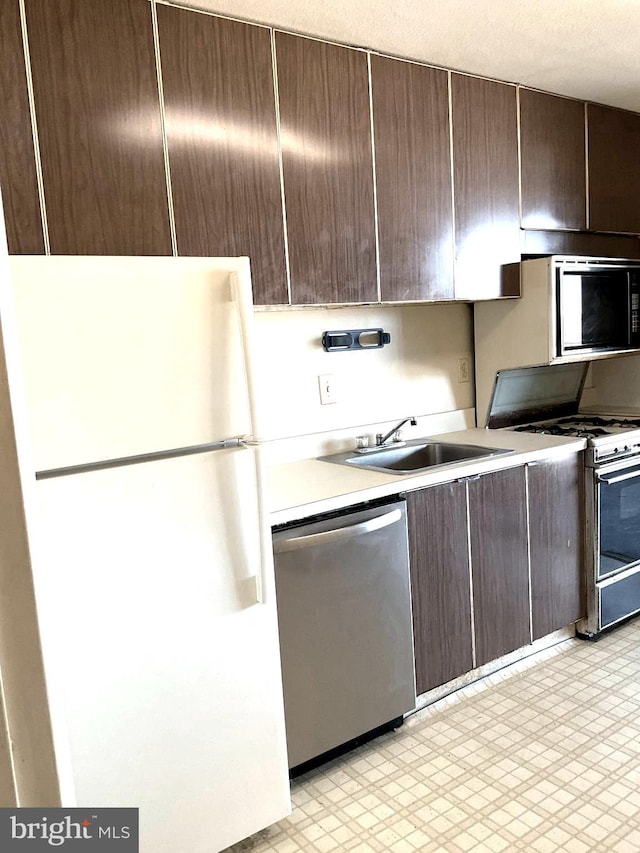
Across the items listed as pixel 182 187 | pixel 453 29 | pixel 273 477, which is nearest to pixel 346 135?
pixel 453 29

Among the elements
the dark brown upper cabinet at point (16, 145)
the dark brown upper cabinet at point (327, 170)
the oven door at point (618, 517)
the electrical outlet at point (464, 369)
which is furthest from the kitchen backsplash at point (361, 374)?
the dark brown upper cabinet at point (16, 145)

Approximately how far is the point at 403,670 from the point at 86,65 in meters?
2.04

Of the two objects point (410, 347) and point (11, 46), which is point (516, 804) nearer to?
point (410, 347)

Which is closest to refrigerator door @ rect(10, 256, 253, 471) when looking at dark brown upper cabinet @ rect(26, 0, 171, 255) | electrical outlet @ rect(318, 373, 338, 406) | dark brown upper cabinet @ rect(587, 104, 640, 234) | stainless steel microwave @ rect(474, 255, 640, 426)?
dark brown upper cabinet @ rect(26, 0, 171, 255)

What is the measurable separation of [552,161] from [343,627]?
2218 millimetres

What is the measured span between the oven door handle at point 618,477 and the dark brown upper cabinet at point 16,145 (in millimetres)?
2282

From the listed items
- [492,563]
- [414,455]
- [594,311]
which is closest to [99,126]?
[414,455]

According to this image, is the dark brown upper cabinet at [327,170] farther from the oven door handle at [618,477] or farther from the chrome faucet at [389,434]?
the oven door handle at [618,477]

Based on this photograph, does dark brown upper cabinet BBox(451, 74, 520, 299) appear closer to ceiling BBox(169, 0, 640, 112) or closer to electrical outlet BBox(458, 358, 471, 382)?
ceiling BBox(169, 0, 640, 112)

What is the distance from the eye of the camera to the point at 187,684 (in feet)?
5.11

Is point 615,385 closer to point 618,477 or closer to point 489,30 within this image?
point 618,477

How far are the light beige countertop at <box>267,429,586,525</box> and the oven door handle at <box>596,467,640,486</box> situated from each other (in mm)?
166

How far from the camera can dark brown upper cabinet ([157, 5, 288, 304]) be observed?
72.7 inches

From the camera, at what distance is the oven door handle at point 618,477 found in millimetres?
2682
